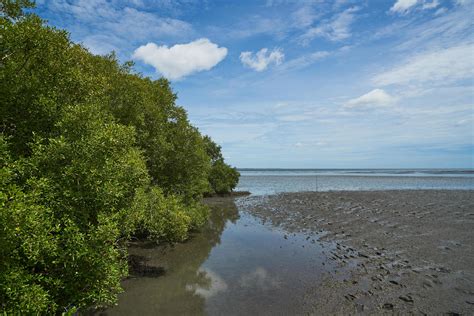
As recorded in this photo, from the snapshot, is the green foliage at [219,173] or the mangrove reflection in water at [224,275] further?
the green foliage at [219,173]

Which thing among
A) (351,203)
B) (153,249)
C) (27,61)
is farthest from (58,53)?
(351,203)

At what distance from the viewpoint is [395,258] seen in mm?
17359

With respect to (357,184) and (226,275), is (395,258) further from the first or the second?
(357,184)

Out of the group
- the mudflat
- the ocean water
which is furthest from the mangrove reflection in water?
the ocean water

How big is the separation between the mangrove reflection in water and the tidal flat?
5 cm

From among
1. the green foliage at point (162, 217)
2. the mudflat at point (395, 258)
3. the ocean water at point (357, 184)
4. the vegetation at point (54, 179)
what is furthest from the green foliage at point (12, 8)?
the ocean water at point (357, 184)

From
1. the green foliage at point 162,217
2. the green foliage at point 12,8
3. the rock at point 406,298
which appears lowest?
the rock at point 406,298

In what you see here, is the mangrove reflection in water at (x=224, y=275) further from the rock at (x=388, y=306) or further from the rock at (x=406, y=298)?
the rock at (x=406, y=298)

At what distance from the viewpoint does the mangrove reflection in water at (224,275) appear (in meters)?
12.6

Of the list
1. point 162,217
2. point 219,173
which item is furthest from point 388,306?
point 219,173

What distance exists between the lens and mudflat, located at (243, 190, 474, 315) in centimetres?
1203

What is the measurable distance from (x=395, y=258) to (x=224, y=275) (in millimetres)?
9769

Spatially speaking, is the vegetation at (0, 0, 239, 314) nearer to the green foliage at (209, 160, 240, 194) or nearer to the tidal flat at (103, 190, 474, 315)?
the tidal flat at (103, 190, 474, 315)

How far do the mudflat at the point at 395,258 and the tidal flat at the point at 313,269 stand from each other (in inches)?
1.8
